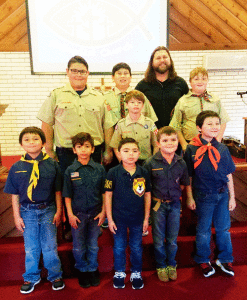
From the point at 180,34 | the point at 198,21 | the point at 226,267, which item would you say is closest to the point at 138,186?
the point at 226,267

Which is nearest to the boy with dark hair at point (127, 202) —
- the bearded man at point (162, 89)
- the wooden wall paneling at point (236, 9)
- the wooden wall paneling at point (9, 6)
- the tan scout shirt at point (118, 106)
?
the tan scout shirt at point (118, 106)

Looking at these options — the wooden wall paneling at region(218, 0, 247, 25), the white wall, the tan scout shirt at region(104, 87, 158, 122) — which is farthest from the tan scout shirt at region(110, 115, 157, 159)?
the wooden wall paneling at region(218, 0, 247, 25)

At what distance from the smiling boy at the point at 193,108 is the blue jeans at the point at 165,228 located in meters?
0.63

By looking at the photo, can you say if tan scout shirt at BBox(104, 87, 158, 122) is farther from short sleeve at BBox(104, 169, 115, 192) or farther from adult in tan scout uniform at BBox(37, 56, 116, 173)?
short sleeve at BBox(104, 169, 115, 192)

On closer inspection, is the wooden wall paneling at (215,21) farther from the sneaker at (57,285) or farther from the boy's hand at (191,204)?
the sneaker at (57,285)

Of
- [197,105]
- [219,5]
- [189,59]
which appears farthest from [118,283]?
[219,5]

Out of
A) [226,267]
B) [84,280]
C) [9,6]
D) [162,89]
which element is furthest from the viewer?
[9,6]

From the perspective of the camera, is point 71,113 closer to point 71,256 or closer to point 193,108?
point 193,108

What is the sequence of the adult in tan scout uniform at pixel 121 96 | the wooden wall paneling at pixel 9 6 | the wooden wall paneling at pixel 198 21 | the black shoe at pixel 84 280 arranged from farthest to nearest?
the wooden wall paneling at pixel 198 21 < the wooden wall paneling at pixel 9 6 < the adult in tan scout uniform at pixel 121 96 < the black shoe at pixel 84 280

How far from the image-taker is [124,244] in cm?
180

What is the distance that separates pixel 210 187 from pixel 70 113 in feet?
4.17

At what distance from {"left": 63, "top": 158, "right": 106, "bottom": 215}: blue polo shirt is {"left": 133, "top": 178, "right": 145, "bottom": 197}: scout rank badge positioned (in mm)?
275

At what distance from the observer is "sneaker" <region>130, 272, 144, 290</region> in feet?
5.84

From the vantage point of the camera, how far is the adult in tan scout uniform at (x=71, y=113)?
197 cm
